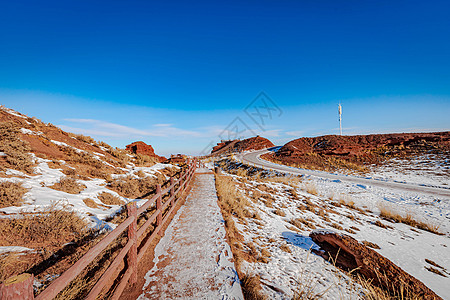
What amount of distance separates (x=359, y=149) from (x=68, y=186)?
125ft

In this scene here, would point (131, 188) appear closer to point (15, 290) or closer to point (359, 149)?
point (15, 290)

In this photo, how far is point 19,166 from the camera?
233 inches

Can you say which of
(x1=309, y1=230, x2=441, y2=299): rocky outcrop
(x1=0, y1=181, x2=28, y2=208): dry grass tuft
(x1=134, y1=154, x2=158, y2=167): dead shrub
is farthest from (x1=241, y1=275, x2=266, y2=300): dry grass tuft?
(x1=134, y1=154, x2=158, y2=167): dead shrub

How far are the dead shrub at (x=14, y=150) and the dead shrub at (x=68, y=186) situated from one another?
124 centimetres

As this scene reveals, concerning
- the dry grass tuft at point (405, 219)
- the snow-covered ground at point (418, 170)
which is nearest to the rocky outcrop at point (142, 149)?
the dry grass tuft at point (405, 219)

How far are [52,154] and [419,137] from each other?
47.7 metres

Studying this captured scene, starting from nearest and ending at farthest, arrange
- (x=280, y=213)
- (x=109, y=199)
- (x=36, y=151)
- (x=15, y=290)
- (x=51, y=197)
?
(x=15, y=290)
(x=51, y=197)
(x=109, y=199)
(x=36, y=151)
(x=280, y=213)

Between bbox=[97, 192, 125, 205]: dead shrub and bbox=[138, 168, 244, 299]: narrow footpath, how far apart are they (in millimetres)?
2110

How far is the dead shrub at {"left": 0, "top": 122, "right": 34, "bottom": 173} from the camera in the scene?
5.95 m

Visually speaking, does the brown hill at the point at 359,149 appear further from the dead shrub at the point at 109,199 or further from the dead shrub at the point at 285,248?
the dead shrub at the point at 109,199

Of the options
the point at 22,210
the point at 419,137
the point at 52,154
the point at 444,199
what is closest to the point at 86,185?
the point at 22,210

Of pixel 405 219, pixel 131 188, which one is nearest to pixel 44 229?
pixel 131 188

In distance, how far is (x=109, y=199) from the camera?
20.0ft

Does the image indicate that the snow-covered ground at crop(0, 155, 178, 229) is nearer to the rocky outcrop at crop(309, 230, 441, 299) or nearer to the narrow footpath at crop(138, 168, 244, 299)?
the narrow footpath at crop(138, 168, 244, 299)
